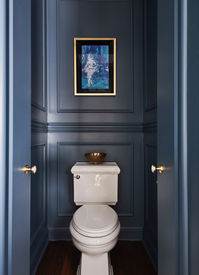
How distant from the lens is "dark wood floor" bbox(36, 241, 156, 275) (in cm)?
152

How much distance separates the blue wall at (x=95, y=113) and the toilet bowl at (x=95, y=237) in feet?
1.83

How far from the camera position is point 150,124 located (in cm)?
171

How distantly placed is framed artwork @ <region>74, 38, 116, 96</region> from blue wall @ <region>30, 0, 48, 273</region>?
1.00ft

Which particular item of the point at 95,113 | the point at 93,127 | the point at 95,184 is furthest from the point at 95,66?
the point at 95,184

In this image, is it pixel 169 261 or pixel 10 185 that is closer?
pixel 10 185

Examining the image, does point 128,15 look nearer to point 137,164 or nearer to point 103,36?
point 103,36

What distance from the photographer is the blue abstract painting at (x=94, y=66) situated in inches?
76.4

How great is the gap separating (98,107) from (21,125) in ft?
3.92

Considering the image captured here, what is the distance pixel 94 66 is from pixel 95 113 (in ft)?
1.38

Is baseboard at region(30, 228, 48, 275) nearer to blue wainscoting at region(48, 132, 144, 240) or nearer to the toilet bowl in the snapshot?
blue wainscoting at region(48, 132, 144, 240)

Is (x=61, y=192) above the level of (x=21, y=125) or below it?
→ below

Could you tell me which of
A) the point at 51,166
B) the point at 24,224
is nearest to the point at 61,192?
the point at 51,166

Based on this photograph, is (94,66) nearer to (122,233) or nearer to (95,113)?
(95,113)

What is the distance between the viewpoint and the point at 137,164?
1971mm
